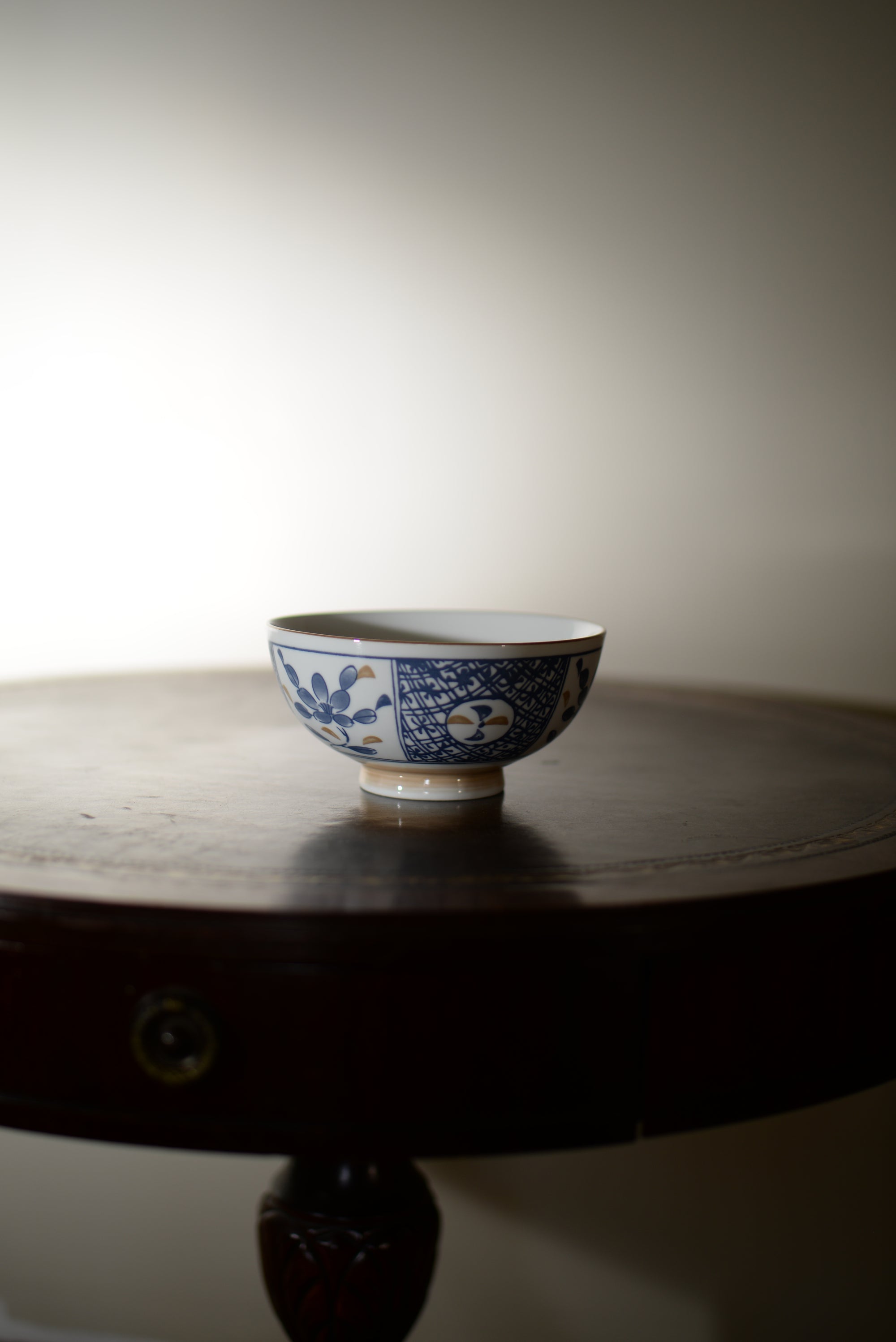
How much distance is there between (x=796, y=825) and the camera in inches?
22.7

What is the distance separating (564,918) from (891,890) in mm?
174

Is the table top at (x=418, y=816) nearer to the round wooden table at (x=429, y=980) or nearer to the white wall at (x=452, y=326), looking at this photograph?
the round wooden table at (x=429, y=980)

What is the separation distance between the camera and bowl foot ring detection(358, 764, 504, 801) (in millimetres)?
629

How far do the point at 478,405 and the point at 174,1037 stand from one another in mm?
811

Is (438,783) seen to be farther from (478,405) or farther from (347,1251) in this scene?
(478,405)

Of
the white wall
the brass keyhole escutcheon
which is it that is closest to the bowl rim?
the brass keyhole escutcheon

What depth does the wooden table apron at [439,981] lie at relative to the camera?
44cm

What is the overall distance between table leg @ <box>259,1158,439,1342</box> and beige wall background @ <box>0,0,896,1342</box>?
18.7 inches

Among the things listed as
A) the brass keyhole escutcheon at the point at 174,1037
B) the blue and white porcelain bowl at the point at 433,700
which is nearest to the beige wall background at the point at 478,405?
the blue and white porcelain bowl at the point at 433,700

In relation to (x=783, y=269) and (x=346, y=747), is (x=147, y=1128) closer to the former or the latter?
(x=346, y=747)

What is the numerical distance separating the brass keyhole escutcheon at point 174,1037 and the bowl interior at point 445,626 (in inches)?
12.4

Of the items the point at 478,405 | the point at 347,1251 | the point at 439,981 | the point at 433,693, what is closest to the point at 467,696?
the point at 433,693

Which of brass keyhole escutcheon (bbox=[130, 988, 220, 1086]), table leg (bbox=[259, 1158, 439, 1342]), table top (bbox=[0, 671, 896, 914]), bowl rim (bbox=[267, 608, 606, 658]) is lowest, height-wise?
table leg (bbox=[259, 1158, 439, 1342])

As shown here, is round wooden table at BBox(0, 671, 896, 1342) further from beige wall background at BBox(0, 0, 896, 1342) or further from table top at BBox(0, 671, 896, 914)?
beige wall background at BBox(0, 0, 896, 1342)
